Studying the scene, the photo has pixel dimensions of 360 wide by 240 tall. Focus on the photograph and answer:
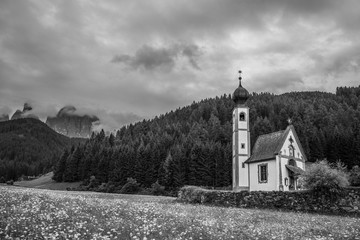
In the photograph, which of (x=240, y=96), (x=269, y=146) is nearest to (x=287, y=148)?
(x=269, y=146)

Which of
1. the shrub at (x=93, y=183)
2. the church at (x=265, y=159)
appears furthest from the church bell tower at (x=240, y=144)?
the shrub at (x=93, y=183)

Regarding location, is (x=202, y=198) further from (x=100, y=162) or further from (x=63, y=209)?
(x=100, y=162)

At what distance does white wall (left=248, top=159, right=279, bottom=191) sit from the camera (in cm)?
5197

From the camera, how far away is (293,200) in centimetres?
2997

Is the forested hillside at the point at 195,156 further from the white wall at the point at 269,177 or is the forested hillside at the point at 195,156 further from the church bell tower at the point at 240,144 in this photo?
the white wall at the point at 269,177

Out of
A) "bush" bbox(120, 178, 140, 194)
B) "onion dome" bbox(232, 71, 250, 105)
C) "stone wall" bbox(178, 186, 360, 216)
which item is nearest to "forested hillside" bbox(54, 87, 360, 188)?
"bush" bbox(120, 178, 140, 194)

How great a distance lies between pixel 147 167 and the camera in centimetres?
10919

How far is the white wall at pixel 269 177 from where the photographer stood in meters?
52.0

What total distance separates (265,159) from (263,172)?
7.51ft

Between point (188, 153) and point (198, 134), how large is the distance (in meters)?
41.9

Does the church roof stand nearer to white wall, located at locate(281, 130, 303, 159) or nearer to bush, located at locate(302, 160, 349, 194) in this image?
white wall, located at locate(281, 130, 303, 159)

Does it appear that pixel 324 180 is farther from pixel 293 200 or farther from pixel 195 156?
pixel 195 156

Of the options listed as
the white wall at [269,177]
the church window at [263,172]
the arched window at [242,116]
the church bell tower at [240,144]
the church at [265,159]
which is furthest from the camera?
the arched window at [242,116]

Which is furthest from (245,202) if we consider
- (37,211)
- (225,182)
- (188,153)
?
(188,153)
